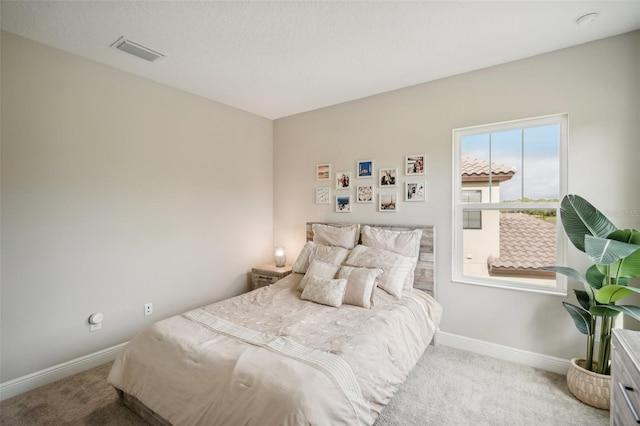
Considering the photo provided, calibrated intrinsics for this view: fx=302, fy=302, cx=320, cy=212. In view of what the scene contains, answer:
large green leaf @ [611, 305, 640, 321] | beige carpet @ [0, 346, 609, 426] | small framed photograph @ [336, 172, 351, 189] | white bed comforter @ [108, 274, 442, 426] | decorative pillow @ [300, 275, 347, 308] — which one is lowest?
beige carpet @ [0, 346, 609, 426]

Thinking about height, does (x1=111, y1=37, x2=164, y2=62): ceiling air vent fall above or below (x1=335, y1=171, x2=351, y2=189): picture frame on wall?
above

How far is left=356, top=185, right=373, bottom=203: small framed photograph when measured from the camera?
11.6 feet

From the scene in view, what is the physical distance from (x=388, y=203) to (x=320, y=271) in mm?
1124

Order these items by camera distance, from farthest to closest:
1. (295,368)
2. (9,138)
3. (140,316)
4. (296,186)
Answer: (296,186) → (140,316) → (9,138) → (295,368)

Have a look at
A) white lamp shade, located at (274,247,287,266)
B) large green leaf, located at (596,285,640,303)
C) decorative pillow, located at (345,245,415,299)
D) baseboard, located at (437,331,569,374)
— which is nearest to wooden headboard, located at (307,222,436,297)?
decorative pillow, located at (345,245,415,299)

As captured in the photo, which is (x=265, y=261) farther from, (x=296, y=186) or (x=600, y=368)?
(x=600, y=368)

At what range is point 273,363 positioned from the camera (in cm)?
158

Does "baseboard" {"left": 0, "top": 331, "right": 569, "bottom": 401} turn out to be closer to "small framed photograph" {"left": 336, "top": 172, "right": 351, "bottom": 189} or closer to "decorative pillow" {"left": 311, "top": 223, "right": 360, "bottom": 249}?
"decorative pillow" {"left": 311, "top": 223, "right": 360, "bottom": 249}

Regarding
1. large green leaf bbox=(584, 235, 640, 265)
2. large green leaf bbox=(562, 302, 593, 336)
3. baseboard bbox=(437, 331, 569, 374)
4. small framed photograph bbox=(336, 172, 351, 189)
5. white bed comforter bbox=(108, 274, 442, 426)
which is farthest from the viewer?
small framed photograph bbox=(336, 172, 351, 189)

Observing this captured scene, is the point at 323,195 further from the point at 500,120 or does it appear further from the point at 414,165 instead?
the point at 500,120

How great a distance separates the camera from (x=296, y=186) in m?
4.19

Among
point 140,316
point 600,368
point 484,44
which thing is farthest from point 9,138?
point 600,368

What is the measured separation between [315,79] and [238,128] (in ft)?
4.41

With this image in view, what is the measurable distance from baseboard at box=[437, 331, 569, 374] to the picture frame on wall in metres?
1.91
